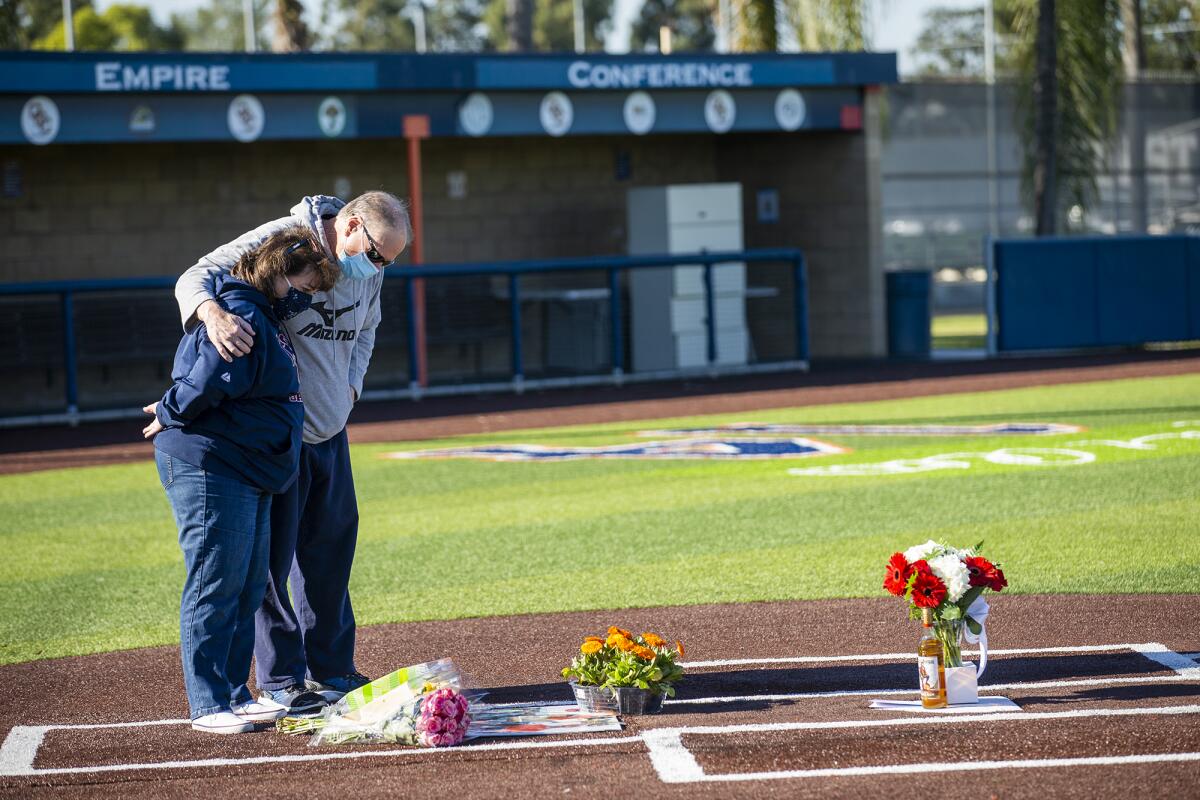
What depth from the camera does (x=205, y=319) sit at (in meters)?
5.18

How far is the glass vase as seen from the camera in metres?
5.50

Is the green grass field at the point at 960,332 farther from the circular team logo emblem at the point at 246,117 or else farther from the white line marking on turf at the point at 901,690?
the white line marking on turf at the point at 901,690

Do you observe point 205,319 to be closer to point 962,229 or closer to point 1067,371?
point 1067,371

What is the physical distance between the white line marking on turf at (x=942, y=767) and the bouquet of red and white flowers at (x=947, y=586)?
2.41 ft

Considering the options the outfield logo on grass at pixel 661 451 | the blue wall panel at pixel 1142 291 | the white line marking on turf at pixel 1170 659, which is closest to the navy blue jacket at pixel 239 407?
the white line marking on turf at pixel 1170 659

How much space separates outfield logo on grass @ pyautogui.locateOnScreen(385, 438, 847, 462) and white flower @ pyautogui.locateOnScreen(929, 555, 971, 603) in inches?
297

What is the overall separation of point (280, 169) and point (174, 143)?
1522mm

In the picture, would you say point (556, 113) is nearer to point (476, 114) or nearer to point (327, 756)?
point (476, 114)

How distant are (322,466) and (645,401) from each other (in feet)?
41.9

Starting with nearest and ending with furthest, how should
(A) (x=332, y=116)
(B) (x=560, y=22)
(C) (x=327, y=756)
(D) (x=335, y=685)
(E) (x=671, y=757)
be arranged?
(E) (x=671, y=757) → (C) (x=327, y=756) → (D) (x=335, y=685) → (A) (x=332, y=116) → (B) (x=560, y=22)

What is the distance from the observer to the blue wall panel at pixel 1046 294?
2239 cm

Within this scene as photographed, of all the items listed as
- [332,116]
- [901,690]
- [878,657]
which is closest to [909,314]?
[332,116]

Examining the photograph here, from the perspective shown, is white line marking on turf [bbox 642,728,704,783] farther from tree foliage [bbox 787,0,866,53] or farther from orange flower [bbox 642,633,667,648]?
tree foliage [bbox 787,0,866,53]

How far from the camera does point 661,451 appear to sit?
1386 cm
